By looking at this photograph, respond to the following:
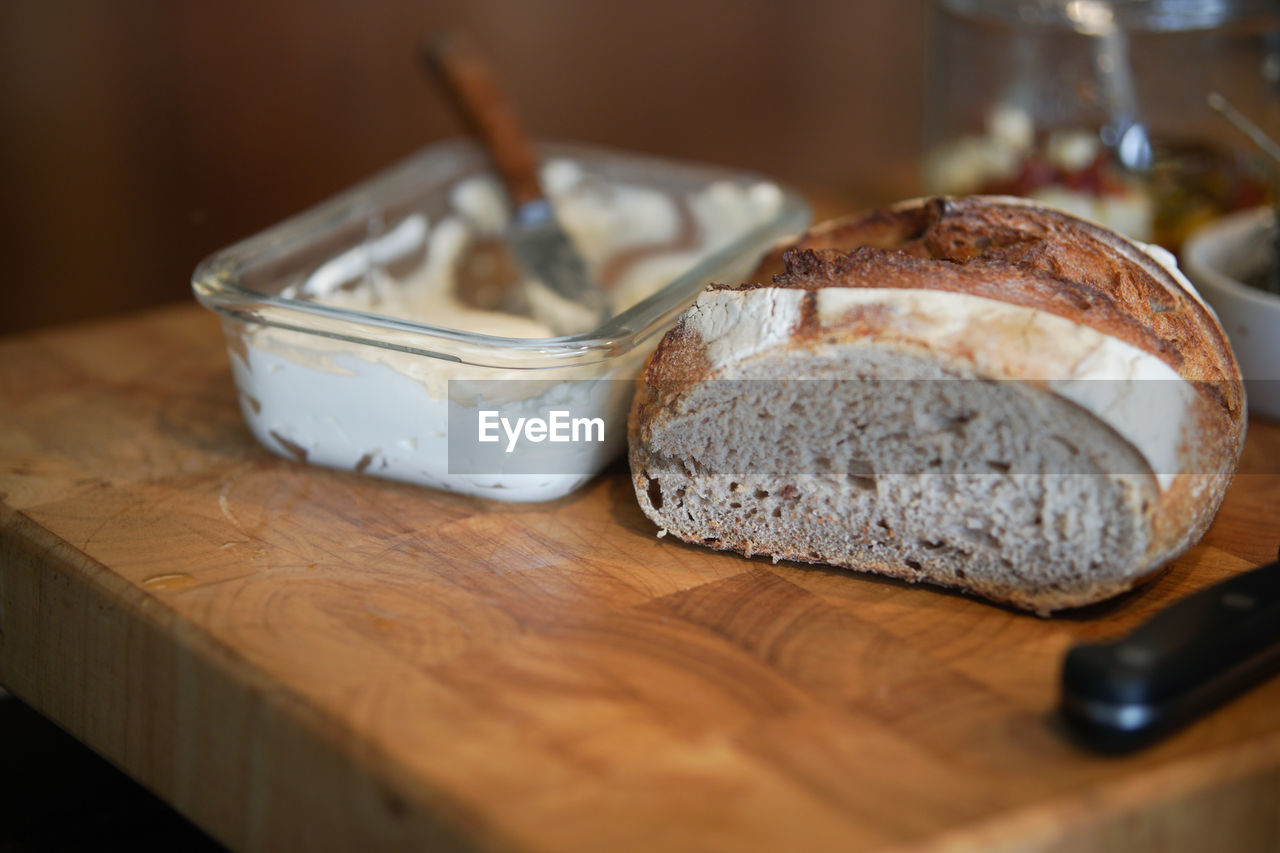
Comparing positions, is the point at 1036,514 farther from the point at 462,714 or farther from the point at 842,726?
the point at 462,714

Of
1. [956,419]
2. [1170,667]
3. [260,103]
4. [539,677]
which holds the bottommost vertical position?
[539,677]

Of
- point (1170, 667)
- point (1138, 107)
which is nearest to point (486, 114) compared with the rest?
point (1138, 107)

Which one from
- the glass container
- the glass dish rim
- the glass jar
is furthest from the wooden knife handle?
the glass jar

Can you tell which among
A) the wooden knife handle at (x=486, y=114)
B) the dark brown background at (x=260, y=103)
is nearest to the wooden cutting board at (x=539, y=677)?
the wooden knife handle at (x=486, y=114)

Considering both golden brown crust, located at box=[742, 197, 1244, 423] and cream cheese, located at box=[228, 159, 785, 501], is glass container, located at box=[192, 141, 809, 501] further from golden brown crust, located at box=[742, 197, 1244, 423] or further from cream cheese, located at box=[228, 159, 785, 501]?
golden brown crust, located at box=[742, 197, 1244, 423]

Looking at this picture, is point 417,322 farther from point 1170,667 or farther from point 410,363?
point 1170,667

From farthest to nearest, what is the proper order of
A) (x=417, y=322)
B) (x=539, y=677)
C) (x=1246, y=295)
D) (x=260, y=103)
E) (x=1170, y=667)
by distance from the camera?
(x=260, y=103), (x=1246, y=295), (x=417, y=322), (x=539, y=677), (x=1170, y=667)
